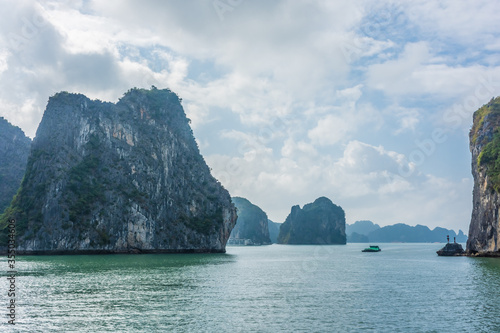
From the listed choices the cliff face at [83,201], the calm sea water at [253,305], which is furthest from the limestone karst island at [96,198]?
the calm sea water at [253,305]

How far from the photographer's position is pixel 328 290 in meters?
61.1

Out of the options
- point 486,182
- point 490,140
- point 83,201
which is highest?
point 490,140

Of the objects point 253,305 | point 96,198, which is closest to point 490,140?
point 253,305

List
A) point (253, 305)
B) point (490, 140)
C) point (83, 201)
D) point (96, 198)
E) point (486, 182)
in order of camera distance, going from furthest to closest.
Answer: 1. point (96, 198)
2. point (83, 201)
3. point (490, 140)
4. point (486, 182)
5. point (253, 305)

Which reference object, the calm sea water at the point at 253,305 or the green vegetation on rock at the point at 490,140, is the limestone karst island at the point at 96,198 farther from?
the calm sea water at the point at 253,305

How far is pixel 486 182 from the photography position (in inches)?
5404

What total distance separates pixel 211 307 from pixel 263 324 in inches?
406

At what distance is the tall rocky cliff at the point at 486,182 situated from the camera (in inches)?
5138

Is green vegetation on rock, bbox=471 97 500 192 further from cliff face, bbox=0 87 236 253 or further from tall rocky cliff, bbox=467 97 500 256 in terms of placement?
cliff face, bbox=0 87 236 253

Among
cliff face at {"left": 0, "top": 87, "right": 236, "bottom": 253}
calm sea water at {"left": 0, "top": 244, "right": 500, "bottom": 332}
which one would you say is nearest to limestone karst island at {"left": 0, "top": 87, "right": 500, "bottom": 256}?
cliff face at {"left": 0, "top": 87, "right": 236, "bottom": 253}

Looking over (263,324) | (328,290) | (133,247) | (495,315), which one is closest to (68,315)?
(263,324)

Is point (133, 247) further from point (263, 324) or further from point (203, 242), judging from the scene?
point (263, 324)

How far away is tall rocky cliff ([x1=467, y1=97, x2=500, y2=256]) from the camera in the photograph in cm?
13050

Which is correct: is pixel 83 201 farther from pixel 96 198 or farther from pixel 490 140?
pixel 490 140
